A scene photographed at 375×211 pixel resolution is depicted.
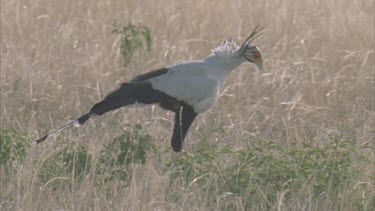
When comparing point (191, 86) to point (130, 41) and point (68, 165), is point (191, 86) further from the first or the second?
point (130, 41)

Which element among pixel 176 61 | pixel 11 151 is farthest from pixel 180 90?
pixel 176 61

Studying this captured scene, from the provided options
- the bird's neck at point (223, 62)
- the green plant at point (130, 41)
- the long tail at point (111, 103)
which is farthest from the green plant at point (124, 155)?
the green plant at point (130, 41)

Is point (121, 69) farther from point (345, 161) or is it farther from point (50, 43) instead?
point (345, 161)

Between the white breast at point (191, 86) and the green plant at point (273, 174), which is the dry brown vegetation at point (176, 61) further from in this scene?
the white breast at point (191, 86)

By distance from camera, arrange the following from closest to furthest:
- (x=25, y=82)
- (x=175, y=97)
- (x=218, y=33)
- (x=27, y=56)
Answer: (x=175, y=97), (x=25, y=82), (x=27, y=56), (x=218, y=33)

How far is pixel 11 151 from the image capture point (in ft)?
16.8

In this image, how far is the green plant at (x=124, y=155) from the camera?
5.16 meters

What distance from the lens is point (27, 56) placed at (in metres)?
7.48

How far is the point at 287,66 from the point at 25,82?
1.90m

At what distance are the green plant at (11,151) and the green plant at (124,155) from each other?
1.27ft

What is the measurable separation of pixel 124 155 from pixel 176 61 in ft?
8.40

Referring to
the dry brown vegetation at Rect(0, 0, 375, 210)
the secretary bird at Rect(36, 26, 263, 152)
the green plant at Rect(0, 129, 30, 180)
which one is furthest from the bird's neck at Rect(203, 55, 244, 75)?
the green plant at Rect(0, 129, 30, 180)

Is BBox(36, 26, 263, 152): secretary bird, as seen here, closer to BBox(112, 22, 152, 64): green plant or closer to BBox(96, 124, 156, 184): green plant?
BBox(96, 124, 156, 184): green plant

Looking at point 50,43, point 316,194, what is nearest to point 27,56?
point 50,43
